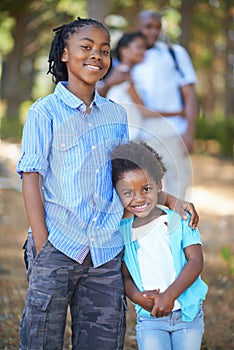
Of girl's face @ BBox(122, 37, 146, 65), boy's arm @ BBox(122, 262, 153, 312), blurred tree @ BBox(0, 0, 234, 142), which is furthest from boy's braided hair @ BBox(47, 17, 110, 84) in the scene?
blurred tree @ BBox(0, 0, 234, 142)

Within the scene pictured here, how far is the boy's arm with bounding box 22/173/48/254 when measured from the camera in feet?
9.75

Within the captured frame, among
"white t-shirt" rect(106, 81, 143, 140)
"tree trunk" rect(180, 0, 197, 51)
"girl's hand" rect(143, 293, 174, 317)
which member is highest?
"tree trunk" rect(180, 0, 197, 51)

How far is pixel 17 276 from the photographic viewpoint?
654cm

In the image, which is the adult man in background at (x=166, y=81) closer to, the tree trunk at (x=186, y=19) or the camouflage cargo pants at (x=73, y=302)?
the camouflage cargo pants at (x=73, y=302)

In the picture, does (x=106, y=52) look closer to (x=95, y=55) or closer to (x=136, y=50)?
(x=95, y=55)

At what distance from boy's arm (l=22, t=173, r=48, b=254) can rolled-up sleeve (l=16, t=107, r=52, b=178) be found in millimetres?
38

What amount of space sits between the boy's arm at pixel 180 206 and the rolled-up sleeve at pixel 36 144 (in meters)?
0.57

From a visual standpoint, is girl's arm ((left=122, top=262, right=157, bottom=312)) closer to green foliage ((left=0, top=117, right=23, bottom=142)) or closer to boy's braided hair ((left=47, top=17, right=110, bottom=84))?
boy's braided hair ((left=47, top=17, right=110, bottom=84))

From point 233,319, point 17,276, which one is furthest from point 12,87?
point 233,319

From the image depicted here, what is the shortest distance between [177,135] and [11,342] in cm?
169

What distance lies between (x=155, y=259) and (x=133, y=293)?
167 millimetres

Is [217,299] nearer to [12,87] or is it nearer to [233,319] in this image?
[233,319]

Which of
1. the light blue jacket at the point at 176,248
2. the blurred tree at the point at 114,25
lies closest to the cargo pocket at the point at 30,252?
the light blue jacket at the point at 176,248

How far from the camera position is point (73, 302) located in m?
3.14
